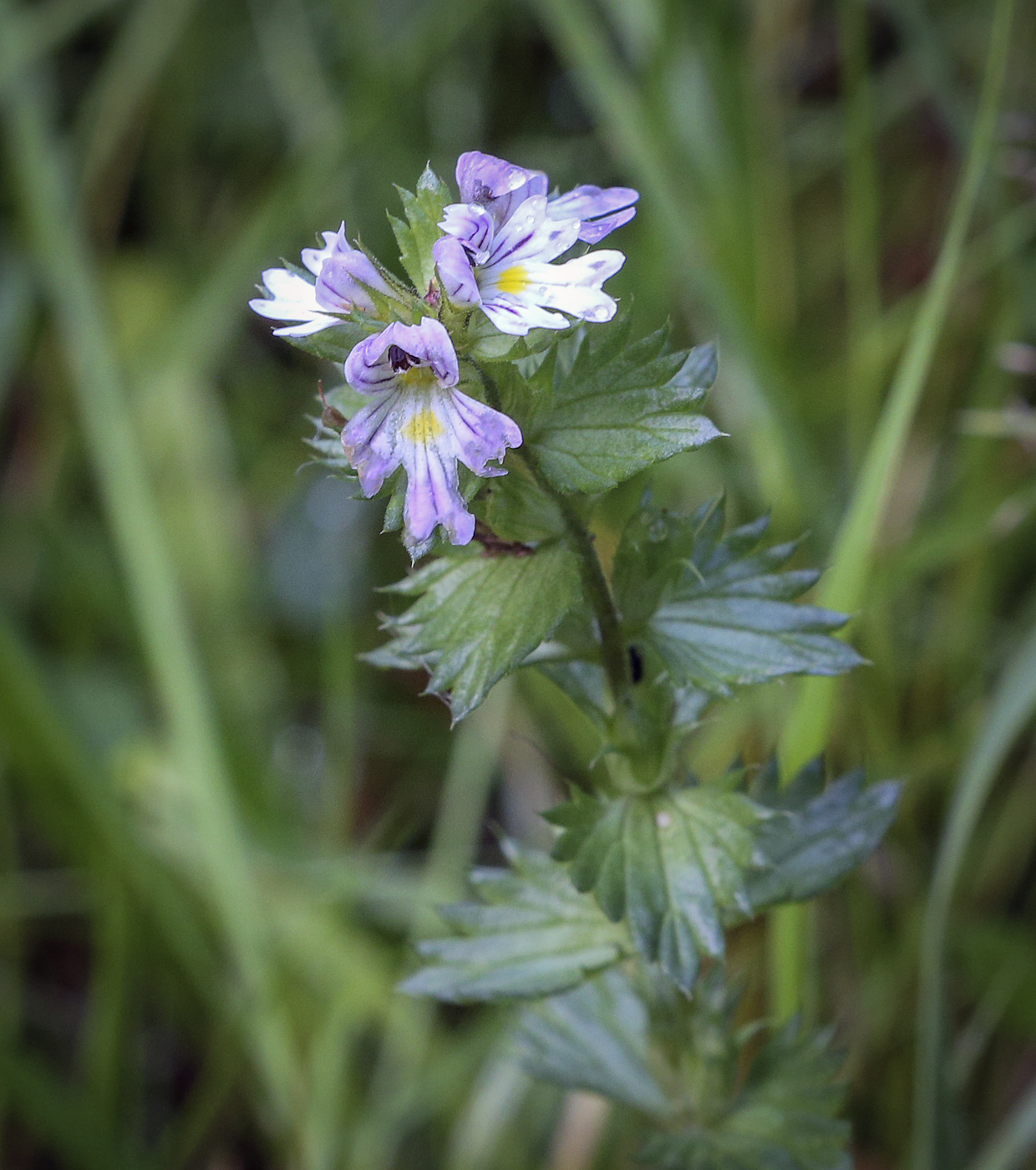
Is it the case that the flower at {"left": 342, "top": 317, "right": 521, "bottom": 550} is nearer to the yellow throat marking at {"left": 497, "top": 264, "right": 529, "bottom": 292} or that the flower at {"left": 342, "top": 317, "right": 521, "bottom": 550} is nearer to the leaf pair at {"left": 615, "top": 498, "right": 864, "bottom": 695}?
the yellow throat marking at {"left": 497, "top": 264, "right": 529, "bottom": 292}

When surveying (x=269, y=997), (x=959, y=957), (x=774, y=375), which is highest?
(x=774, y=375)

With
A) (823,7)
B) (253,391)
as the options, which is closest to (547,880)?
(253,391)

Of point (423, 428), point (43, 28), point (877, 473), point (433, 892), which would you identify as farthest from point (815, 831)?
point (43, 28)

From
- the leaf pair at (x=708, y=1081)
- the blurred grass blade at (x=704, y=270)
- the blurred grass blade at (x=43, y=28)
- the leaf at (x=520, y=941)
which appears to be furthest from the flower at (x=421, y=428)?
the blurred grass blade at (x=43, y=28)

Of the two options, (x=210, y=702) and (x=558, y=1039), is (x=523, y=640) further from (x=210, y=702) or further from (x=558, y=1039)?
(x=210, y=702)

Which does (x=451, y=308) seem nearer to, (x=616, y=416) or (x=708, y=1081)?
(x=616, y=416)

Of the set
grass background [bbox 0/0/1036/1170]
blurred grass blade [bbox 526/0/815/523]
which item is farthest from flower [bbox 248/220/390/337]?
blurred grass blade [bbox 526/0/815/523]
